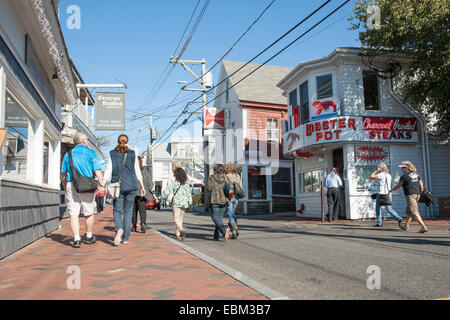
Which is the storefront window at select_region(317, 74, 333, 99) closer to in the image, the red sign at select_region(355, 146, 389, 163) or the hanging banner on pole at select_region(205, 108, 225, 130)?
the red sign at select_region(355, 146, 389, 163)

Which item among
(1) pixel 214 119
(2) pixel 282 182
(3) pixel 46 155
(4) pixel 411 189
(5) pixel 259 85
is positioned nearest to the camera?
(4) pixel 411 189

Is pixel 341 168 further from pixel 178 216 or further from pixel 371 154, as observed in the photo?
pixel 178 216

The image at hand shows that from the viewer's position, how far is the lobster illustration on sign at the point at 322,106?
1556 cm

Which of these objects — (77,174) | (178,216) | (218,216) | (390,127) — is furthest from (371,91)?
(77,174)

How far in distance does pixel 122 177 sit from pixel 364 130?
10971 millimetres

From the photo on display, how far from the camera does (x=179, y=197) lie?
8.52 m

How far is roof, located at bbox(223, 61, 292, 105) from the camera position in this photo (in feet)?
81.5

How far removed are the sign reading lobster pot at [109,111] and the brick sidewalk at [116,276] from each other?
485 inches

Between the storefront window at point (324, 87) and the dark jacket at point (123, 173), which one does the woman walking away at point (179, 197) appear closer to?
the dark jacket at point (123, 173)

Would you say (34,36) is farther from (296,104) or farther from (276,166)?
(276,166)

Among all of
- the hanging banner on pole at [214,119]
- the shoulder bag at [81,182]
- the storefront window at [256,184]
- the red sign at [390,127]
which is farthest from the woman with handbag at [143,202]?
the hanging banner on pole at [214,119]

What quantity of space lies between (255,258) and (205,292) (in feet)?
8.40

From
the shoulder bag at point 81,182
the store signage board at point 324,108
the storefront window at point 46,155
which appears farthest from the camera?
the store signage board at point 324,108

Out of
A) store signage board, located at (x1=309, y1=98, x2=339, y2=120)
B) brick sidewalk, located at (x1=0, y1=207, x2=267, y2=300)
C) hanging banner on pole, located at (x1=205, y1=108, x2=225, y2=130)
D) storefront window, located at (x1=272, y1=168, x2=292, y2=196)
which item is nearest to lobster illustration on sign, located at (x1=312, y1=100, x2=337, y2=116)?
store signage board, located at (x1=309, y1=98, x2=339, y2=120)
